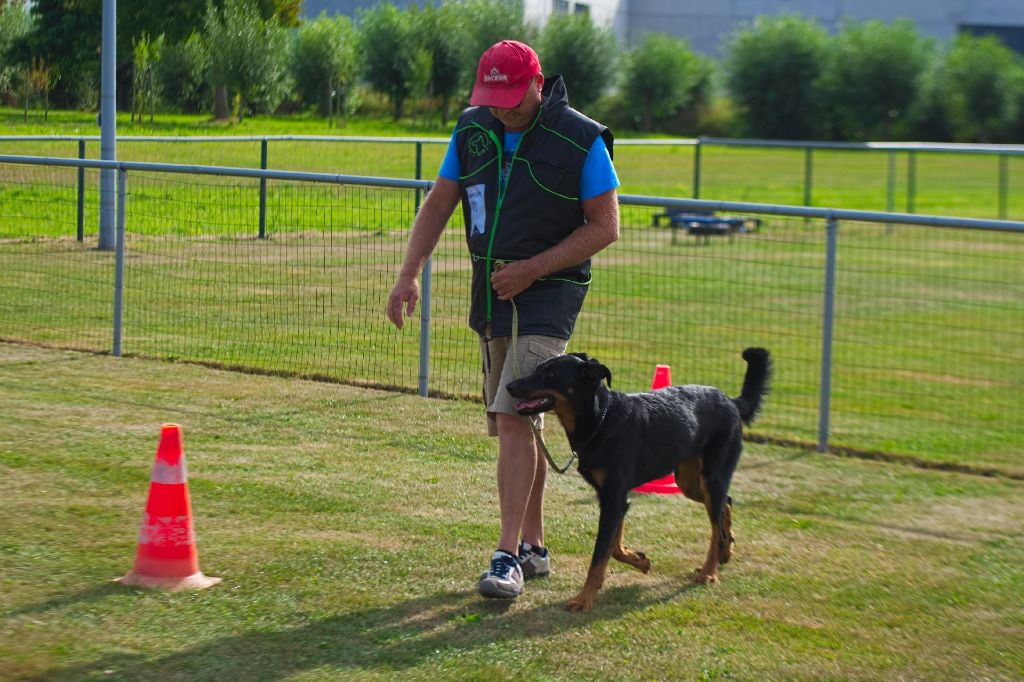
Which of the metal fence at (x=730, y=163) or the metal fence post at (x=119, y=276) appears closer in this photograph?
the metal fence post at (x=119, y=276)

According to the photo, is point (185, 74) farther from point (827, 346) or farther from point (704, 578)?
point (704, 578)

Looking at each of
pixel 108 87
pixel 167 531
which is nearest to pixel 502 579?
pixel 167 531

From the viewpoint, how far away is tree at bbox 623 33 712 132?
36750 mm

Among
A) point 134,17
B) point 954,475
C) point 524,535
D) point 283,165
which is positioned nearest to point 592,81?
point 283,165

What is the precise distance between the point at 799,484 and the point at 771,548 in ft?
4.84

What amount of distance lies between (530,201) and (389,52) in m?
15.3

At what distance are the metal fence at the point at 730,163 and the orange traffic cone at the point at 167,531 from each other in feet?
27.5

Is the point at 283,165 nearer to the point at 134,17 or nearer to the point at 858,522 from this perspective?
the point at 134,17

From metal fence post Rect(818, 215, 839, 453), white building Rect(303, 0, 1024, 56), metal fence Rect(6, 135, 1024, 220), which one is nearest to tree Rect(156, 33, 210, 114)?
metal fence Rect(6, 135, 1024, 220)

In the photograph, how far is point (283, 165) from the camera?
57.0ft

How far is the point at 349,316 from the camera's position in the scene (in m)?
11.1

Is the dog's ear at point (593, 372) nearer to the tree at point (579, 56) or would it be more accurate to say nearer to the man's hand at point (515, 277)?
the man's hand at point (515, 277)

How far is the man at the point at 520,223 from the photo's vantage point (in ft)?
17.0

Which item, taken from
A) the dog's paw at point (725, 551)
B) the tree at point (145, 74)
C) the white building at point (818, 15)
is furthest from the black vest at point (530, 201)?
the white building at point (818, 15)
